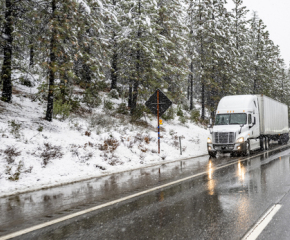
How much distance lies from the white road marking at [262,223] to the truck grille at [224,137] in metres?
11.0

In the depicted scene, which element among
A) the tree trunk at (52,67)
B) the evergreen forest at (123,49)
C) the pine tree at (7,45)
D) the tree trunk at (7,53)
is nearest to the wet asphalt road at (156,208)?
the tree trunk at (52,67)

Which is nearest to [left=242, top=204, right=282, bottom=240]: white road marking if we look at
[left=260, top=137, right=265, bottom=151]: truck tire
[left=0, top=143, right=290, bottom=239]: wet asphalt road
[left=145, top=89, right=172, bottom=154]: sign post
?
[left=0, top=143, right=290, bottom=239]: wet asphalt road

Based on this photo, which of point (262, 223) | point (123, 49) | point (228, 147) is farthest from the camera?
point (123, 49)

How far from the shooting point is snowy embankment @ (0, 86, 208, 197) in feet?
30.8

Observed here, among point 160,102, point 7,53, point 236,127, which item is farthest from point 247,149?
point 7,53

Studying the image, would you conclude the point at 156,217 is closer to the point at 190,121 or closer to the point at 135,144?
the point at 135,144

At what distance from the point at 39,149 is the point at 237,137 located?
1109 centimetres

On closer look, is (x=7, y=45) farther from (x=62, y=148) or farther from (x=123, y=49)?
(x=123, y=49)

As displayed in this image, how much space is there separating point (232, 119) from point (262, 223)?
44.7ft

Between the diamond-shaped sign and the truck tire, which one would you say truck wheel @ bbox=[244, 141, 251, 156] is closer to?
the truck tire

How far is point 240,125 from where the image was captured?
56.8 ft

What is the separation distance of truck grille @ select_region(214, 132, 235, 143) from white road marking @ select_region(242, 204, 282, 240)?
11.0 meters

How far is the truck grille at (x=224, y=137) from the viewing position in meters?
16.7

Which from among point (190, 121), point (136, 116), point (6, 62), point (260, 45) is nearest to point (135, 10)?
point (136, 116)
